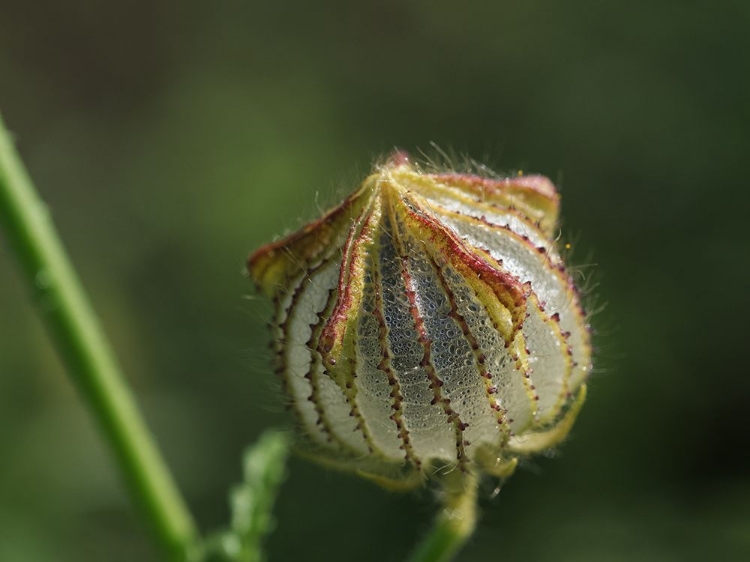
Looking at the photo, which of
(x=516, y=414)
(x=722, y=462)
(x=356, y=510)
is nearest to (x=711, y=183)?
(x=722, y=462)

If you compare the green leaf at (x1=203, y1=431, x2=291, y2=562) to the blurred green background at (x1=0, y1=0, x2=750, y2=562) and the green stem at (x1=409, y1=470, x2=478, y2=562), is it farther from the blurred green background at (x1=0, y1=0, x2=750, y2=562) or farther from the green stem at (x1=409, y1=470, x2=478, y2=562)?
the blurred green background at (x1=0, y1=0, x2=750, y2=562)

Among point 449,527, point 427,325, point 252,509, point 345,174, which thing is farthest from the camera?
point 345,174

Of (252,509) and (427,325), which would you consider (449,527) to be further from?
(427,325)

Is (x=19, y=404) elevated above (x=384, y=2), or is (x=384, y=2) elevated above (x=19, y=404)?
(x=384, y=2)

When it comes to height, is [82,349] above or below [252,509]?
above

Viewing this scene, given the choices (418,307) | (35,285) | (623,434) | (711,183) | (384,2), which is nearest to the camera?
(418,307)

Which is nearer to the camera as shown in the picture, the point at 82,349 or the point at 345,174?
the point at 82,349

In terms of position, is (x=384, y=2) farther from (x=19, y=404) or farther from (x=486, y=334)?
(x=486, y=334)

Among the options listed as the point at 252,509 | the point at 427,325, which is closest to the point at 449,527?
the point at 252,509
